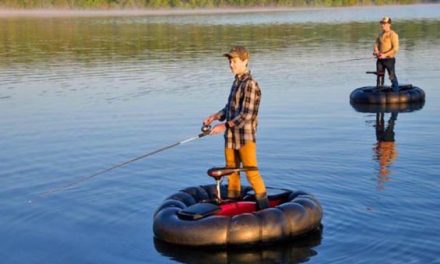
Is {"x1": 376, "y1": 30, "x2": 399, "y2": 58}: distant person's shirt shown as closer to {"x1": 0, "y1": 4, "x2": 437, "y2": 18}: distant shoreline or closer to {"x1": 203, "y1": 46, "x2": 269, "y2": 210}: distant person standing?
{"x1": 203, "y1": 46, "x2": 269, "y2": 210}: distant person standing

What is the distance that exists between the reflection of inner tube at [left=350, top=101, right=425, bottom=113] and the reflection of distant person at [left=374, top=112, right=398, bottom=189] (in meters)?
0.52

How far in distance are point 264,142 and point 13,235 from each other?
727 cm

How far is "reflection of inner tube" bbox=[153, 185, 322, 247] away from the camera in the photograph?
1021 cm

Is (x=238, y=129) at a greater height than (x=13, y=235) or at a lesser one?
greater

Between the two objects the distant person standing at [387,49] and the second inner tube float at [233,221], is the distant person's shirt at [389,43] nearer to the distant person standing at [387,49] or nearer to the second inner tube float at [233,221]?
the distant person standing at [387,49]

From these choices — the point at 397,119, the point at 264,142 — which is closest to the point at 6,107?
the point at 264,142

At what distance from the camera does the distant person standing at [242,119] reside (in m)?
10.3

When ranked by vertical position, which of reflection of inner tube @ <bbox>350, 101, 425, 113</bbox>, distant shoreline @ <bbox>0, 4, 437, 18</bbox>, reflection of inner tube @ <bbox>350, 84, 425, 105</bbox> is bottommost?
distant shoreline @ <bbox>0, 4, 437, 18</bbox>

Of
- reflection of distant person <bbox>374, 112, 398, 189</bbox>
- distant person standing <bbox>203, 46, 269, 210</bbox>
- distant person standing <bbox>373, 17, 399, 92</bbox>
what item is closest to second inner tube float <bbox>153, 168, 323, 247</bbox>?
distant person standing <bbox>203, 46, 269, 210</bbox>

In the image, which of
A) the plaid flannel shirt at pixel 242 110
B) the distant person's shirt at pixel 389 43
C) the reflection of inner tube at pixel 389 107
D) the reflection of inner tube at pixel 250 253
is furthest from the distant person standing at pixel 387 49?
the reflection of inner tube at pixel 250 253

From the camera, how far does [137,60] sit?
37.7 meters

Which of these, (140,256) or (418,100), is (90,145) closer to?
(140,256)

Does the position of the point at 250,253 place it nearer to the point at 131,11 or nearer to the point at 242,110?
the point at 242,110

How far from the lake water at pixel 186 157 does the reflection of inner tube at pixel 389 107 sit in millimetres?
288
